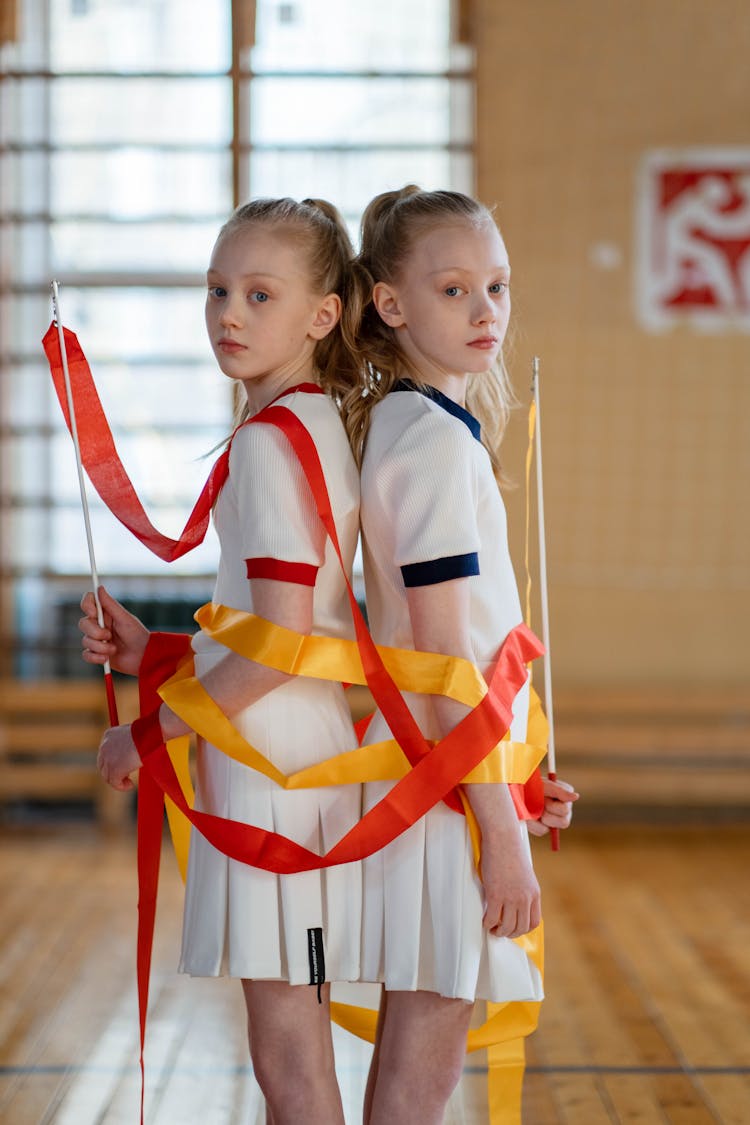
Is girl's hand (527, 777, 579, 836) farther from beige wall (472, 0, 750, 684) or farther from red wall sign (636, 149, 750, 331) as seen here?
red wall sign (636, 149, 750, 331)

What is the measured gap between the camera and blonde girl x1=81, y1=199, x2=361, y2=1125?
1.23m

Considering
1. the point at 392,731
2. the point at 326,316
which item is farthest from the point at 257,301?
the point at 392,731

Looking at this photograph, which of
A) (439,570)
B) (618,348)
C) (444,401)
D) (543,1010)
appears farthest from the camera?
(618,348)

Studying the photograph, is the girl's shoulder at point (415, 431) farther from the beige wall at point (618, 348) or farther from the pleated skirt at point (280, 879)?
the beige wall at point (618, 348)

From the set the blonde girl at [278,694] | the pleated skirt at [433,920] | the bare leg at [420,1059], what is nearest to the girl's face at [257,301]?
→ the blonde girl at [278,694]

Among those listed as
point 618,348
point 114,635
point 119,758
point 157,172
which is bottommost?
point 119,758

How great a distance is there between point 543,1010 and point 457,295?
170 cm

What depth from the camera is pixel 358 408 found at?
4.26 ft

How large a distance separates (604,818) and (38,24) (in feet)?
11.0

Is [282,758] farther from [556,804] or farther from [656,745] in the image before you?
[656,745]

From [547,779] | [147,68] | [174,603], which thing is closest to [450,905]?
[547,779]

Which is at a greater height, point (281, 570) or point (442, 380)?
point (442, 380)

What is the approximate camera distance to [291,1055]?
1264 millimetres

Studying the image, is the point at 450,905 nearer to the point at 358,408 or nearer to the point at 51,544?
the point at 358,408
